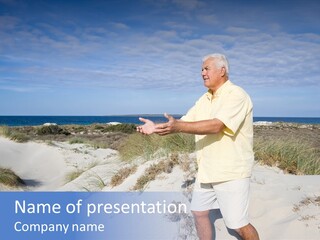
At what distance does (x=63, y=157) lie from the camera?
1708cm

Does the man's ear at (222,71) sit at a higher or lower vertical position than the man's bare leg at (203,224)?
higher

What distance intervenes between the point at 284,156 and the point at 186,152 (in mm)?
Result: 1804

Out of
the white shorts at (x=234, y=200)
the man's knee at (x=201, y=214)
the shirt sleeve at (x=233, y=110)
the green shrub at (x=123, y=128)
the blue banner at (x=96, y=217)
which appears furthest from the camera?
the green shrub at (x=123, y=128)

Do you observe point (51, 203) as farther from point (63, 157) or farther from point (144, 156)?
point (63, 157)

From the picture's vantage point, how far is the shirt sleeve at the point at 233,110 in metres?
3.63

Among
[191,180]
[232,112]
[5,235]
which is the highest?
[232,112]

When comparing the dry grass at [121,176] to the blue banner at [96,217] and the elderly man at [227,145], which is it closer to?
the blue banner at [96,217]

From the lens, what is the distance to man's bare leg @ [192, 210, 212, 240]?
428 cm

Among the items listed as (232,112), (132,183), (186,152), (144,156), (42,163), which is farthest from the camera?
(42,163)

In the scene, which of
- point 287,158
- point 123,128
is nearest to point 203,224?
point 287,158

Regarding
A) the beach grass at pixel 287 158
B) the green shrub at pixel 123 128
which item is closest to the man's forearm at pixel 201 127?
the beach grass at pixel 287 158

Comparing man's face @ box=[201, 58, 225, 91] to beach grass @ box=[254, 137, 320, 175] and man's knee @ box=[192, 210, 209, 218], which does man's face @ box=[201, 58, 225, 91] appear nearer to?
man's knee @ box=[192, 210, 209, 218]

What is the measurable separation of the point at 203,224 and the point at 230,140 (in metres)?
0.97

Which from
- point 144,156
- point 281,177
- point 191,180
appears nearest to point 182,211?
point 191,180
